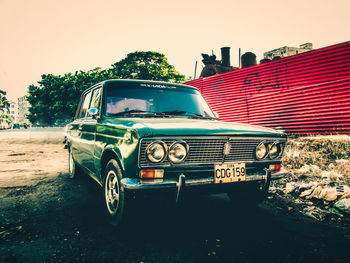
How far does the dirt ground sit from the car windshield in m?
1.14

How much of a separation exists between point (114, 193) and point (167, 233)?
697 millimetres

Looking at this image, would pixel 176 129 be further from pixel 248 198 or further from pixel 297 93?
pixel 297 93

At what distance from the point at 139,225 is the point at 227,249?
0.99m

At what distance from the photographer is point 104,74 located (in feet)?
90.5

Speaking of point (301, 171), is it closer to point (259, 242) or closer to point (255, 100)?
point (259, 242)

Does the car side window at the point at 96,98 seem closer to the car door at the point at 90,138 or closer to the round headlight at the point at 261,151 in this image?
the car door at the point at 90,138

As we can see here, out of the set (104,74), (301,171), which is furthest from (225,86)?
(104,74)

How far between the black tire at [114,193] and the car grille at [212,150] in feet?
1.45

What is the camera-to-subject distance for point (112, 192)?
2.74m

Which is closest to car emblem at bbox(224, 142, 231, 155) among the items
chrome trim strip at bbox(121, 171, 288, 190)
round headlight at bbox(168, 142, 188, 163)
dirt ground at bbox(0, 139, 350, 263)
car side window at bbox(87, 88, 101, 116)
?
chrome trim strip at bbox(121, 171, 288, 190)

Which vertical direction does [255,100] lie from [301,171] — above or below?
above

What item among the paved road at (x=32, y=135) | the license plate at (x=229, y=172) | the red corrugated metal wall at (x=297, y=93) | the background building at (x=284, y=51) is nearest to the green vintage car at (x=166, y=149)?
the license plate at (x=229, y=172)

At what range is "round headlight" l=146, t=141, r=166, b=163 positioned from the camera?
2164mm

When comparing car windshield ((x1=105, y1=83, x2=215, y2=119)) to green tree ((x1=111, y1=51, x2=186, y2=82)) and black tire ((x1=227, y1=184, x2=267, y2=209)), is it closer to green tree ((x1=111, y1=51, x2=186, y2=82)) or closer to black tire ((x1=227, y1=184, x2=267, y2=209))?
black tire ((x1=227, y1=184, x2=267, y2=209))
